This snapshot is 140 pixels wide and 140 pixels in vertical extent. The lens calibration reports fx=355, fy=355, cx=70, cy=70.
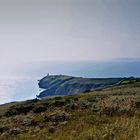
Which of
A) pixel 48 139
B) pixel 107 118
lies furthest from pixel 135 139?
pixel 107 118

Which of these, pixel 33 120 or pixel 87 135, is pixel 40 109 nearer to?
pixel 33 120

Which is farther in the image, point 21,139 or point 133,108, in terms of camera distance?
point 133,108

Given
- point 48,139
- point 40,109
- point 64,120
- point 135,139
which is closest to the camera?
point 135,139

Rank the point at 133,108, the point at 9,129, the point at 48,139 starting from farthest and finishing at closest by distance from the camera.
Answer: the point at 133,108
the point at 9,129
the point at 48,139

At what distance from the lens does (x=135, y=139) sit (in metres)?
12.6

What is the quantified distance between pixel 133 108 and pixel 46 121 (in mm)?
6227

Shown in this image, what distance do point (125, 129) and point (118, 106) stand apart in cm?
1001

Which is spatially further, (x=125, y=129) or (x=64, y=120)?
(x=64, y=120)

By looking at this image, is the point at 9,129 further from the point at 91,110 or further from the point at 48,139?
the point at 91,110

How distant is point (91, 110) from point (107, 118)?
4440 mm

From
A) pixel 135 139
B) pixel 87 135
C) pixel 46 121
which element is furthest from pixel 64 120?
pixel 135 139

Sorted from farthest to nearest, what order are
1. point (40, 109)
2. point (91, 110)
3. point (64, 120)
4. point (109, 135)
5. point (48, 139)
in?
1. point (40, 109)
2. point (91, 110)
3. point (64, 120)
4. point (48, 139)
5. point (109, 135)

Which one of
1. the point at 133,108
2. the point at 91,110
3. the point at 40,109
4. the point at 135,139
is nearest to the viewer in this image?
the point at 135,139

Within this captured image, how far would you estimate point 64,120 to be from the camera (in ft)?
75.7
